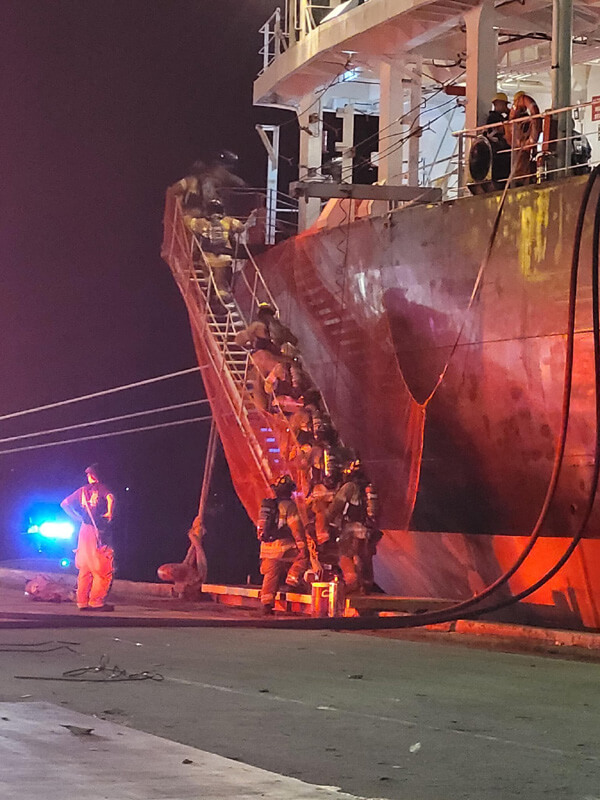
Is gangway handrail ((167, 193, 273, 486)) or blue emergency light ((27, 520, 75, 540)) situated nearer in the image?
gangway handrail ((167, 193, 273, 486))

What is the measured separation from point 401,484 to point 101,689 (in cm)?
542

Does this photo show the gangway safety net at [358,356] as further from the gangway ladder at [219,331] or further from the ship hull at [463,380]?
the gangway ladder at [219,331]

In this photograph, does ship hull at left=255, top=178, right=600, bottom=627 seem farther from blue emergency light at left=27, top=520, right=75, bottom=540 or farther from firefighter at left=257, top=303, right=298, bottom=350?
blue emergency light at left=27, top=520, right=75, bottom=540

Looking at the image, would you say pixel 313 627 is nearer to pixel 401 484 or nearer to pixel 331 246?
pixel 401 484

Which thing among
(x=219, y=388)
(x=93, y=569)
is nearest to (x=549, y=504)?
(x=93, y=569)

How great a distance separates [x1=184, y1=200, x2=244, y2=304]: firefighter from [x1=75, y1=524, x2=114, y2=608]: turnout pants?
12.5 feet

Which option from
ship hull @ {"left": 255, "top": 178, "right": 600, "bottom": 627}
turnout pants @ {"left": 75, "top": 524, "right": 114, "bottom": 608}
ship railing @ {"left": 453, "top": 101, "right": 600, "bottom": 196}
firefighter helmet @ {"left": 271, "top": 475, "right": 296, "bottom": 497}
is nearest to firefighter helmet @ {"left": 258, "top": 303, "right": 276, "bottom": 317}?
ship hull @ {"left": 255, "top": 178, "right": 600, "bottom": 627}

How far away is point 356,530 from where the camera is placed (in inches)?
475

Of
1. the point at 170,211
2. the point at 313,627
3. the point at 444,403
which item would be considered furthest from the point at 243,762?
the point at 170,211

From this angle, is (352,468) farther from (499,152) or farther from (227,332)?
(499,152)

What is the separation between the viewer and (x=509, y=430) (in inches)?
423

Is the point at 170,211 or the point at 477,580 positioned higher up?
the point at 170,211

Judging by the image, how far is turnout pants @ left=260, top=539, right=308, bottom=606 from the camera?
12430 millimetres

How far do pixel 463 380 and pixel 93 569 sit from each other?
14.5 ft
